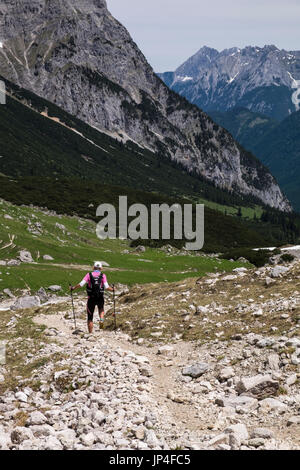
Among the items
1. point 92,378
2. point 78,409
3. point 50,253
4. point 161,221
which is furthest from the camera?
point 161,221

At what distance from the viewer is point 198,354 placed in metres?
15.9

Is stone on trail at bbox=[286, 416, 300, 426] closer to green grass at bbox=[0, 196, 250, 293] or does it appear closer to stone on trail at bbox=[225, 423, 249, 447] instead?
stone on trail at bbox=[225, 423, 249, 447]

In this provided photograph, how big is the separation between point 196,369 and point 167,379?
1.10 metres

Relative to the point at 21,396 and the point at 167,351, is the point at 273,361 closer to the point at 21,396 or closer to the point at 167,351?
the point at 167,351

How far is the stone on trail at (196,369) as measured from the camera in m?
14.1

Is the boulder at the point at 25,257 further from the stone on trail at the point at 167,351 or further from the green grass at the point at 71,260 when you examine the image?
the stone on trail at the point at 167,351

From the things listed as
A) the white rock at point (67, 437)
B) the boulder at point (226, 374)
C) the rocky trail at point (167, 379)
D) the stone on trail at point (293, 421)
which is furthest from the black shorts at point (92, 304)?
the stone on trail at point (293, 421)

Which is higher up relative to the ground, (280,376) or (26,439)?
(280,376)

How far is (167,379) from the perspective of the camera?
14219mm

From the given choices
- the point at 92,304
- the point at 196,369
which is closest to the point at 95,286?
the point at 92,304

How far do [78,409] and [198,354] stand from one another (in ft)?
19.0

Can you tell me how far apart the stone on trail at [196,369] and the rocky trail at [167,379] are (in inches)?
1.8

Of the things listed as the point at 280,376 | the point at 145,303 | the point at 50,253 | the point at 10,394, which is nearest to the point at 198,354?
the point at 280,376
